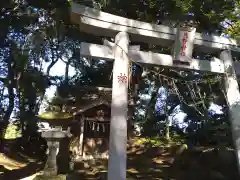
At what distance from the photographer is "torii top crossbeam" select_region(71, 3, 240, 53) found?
18.4 feet

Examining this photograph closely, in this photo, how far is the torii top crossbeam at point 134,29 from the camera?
5.59 meters

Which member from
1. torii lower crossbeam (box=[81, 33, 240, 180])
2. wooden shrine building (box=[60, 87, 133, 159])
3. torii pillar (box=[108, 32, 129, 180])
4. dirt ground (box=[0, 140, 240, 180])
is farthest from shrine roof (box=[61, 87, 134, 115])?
torii pillar (box=[108, 32, 129, 180])

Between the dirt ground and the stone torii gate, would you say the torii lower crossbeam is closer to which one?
the stone torii gate

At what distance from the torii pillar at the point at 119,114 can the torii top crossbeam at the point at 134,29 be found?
25 centimetres

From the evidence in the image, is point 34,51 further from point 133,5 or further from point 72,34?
point 133,5

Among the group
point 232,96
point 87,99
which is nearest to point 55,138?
point 232,96

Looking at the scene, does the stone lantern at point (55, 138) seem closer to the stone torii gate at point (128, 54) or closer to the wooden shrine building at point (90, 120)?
the stone torii gate at point (128, 54)

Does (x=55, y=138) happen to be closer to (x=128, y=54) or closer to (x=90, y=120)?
(x=128, y=54)

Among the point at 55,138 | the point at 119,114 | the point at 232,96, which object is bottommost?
the point at 55,138

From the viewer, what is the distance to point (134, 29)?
6027 mm

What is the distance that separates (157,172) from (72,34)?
701 centimetres

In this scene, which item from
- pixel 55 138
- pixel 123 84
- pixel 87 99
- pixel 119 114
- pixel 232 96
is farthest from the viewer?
pixel 87 99

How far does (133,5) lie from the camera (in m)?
8.93

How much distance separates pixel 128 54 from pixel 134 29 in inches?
25.1
